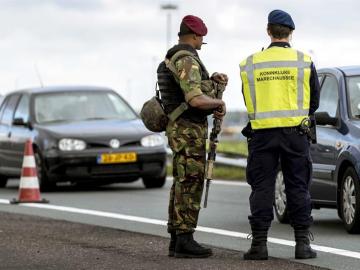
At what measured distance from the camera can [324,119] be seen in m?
12.4

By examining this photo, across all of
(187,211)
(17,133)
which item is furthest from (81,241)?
(17,133)

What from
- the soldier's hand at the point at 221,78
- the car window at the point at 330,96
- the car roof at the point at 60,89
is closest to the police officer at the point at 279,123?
the soldier's hand at the point at 221,78

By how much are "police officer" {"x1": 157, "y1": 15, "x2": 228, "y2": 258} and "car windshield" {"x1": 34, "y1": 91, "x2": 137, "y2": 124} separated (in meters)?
9.70

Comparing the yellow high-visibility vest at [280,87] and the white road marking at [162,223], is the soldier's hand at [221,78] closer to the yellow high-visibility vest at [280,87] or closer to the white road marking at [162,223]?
the yellow high-visibility vest at [280,87]

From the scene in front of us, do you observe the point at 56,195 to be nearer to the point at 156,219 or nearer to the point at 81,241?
the point at 156,219

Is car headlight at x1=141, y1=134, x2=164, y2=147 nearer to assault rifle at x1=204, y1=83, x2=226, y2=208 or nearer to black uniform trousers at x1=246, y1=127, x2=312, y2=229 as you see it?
assault rifle at x1=204, y1=83, x2=226, y2=208

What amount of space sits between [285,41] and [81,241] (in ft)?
9.27

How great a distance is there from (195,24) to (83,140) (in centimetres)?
899

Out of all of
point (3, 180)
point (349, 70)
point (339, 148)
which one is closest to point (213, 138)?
point (339, 148)

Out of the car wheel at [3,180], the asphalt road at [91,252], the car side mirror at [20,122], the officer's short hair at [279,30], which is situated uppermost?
the officer's short hair at [279,30]

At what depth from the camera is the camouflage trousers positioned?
10039mm

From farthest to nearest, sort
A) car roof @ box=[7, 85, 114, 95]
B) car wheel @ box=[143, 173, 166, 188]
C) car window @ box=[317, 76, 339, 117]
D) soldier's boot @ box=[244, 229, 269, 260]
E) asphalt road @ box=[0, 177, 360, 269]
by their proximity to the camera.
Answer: car roof @ box=[7, 85, 114, 95]
car wheel @ box=[143, 173, 166, 188]
car window @ box=[317, 76, 339, 117]
asphalt road @ box=[0, 177, 360, 269]
soldier's boot @ box=[244, 229, 269, 260]

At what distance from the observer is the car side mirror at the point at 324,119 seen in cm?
1243

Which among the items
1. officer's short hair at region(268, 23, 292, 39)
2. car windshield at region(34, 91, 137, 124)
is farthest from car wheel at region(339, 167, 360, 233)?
car windshield at region(34, 91, 137, 124)
